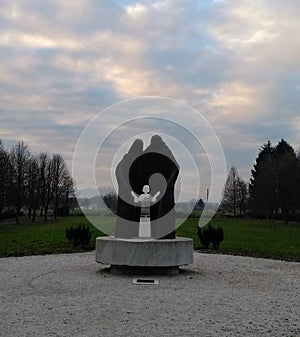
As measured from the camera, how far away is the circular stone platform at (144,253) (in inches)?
443

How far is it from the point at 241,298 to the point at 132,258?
3069 millimetres

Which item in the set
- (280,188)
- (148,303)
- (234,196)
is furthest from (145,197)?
(234,196)

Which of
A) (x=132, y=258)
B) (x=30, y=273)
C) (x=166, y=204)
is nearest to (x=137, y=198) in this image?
(x=166, y=204)

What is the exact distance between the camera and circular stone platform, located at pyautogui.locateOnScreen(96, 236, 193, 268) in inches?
443

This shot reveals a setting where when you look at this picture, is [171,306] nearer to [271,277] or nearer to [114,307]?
[114,307]

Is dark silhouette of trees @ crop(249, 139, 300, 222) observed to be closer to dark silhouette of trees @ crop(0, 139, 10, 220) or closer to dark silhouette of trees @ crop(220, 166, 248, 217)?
dark silhouette of trees @ crop(220, 166, 248, 217)

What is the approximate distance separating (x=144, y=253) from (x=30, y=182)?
128 ft

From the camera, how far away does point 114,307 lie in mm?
8047

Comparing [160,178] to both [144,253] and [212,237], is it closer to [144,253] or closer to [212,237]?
[144,253]

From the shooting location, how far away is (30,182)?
159 ft

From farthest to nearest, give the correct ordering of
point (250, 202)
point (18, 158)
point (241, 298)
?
point (250, 202) → point (18, 158) → point (241, 298)

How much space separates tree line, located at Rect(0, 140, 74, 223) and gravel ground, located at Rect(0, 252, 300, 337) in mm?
27393

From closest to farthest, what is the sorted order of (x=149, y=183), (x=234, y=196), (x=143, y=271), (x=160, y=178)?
(x=143, y=271)
(x=160, y=178)
(x=149, y=183)
(x=234, y=196)

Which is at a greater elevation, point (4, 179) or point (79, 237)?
point (4, 179)
